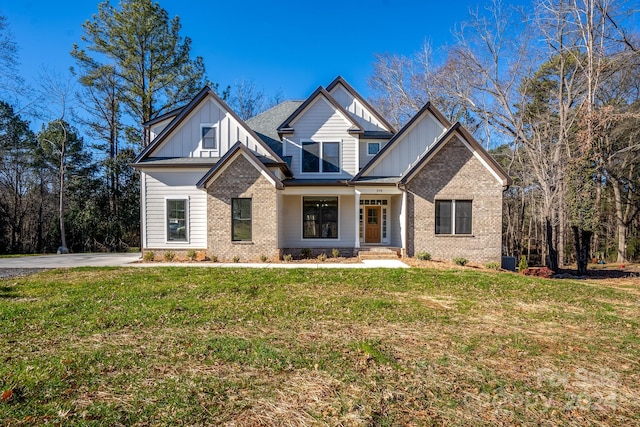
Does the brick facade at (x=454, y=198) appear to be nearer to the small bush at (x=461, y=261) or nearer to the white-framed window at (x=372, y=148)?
the small bush at (x=461, y=261)

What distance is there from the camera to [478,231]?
14070 mm

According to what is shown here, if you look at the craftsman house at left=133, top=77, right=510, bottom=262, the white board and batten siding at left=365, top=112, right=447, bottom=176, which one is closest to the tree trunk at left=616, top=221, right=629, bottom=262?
the craftsman house at left=133, top=77, right=510, bottom=262

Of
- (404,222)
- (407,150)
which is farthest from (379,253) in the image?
(407,150)

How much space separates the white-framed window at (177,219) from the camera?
14.6 m

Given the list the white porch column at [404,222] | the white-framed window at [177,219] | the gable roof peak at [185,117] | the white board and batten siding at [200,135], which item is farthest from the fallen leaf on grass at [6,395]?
the white porch column at [404,222]

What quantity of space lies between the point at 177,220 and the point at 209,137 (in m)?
3.98

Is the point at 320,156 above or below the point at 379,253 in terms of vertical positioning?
above

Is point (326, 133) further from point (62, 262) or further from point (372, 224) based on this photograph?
point (62, 262)

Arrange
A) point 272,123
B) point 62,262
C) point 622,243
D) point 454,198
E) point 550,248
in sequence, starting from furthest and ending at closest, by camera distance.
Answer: point 622,243 → point 272,123 → point 550,248 → point 454,198 → point 62,262

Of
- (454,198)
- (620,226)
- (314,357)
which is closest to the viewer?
(314,357)

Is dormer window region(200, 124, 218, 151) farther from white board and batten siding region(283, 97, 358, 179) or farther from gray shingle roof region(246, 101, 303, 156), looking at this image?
white board and batten siding region(283, 97, 358, 179)

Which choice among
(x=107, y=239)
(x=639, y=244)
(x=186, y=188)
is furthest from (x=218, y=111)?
(x=639, y=244)

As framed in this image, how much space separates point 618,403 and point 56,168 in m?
34.0

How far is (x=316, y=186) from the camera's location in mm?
14867
